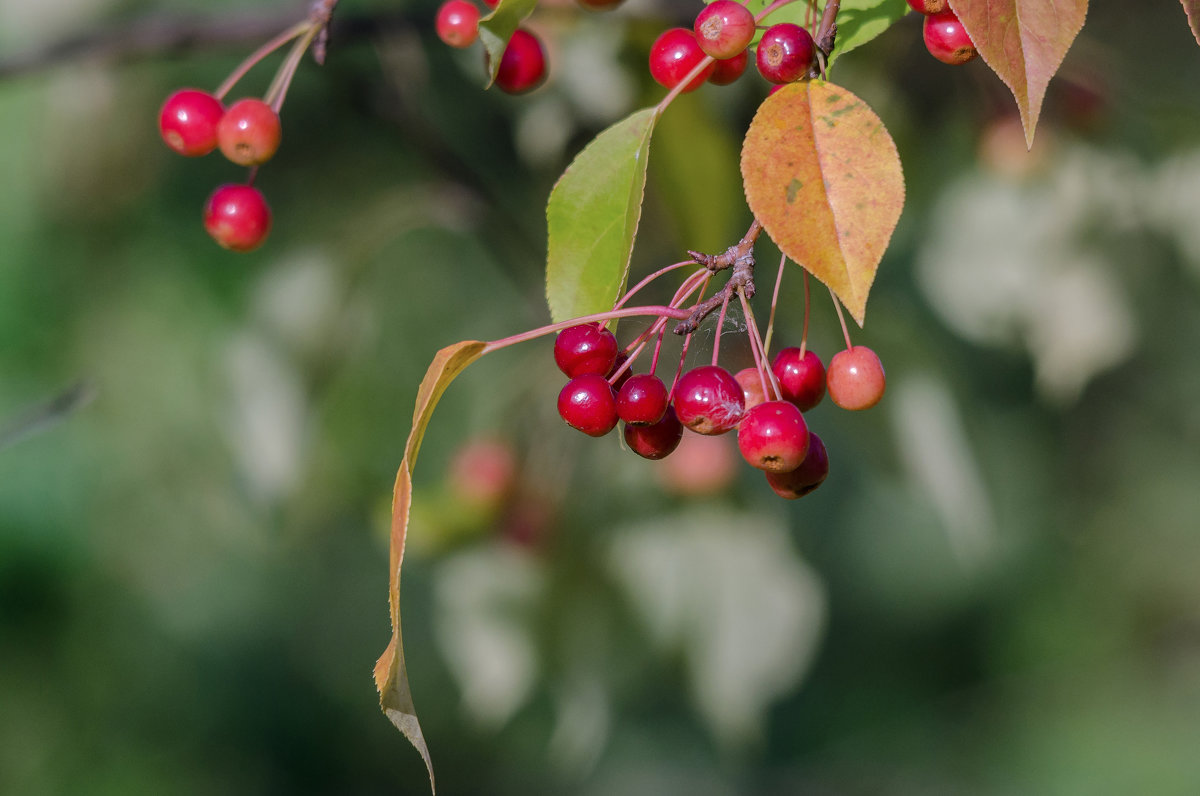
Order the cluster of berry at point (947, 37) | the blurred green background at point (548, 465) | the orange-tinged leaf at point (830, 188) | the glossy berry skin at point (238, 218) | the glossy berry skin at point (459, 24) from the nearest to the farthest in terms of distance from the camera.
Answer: the orange-tinged leaf at point (830, 188) → the cluster of berry at point (947, 37) → the glossy berry skin at point (459, 24) → the glossy berry skin at point (238, 218) → the blurred green background at point (548, 465)

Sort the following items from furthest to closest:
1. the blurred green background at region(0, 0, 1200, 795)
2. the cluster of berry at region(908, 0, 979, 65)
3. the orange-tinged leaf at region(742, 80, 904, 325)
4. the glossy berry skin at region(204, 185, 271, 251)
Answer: the blurred green background at region(0, 0, 1200, 795), the glossy berry skin at region(204, 185, 271, 251), the cluster of berry at region(908, 0, 979, 65), the orange-tinged leaf at region(742, 80, 904, 325)

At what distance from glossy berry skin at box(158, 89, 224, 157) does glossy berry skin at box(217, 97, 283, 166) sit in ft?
0.06

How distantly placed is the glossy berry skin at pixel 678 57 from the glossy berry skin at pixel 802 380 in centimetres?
18

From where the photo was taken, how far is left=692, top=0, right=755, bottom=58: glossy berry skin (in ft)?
1.73

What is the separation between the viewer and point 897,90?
139cm

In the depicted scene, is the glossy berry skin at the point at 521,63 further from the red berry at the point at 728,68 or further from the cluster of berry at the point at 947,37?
the cluster of berry at the point at 947,37

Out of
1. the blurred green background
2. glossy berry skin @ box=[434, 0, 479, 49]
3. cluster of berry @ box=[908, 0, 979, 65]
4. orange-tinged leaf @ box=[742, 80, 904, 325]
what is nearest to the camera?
orange-tinged leaf @ box=[742, 80, 904, 325]

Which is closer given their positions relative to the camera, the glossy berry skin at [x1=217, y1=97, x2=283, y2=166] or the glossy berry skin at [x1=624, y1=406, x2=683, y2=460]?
the glossy berry skin at [x1=624, y1=406, x2=683, y2=460]

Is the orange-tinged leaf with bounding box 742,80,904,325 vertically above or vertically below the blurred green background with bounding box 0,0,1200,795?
above

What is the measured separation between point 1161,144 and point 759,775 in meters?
3.21

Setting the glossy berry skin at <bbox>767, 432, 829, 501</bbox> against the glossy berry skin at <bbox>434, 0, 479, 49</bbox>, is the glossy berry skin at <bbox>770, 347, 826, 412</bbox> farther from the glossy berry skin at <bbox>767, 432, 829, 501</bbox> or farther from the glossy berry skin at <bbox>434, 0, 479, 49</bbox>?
the glossy berry skin at <bbox>434, 0, 479, 49</bbox>

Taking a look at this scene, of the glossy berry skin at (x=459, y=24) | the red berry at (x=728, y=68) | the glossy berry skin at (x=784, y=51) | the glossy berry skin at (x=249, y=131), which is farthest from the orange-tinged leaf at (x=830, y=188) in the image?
the glossy berry skin at (x=249, y=131)

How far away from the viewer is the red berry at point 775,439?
20.7 inches

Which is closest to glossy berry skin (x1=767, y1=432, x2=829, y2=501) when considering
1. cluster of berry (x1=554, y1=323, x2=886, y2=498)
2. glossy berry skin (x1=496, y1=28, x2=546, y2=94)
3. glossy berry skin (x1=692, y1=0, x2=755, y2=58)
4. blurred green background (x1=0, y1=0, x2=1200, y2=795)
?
cluster of berry (x1=554, y1=323, x2=886, y2=498)
